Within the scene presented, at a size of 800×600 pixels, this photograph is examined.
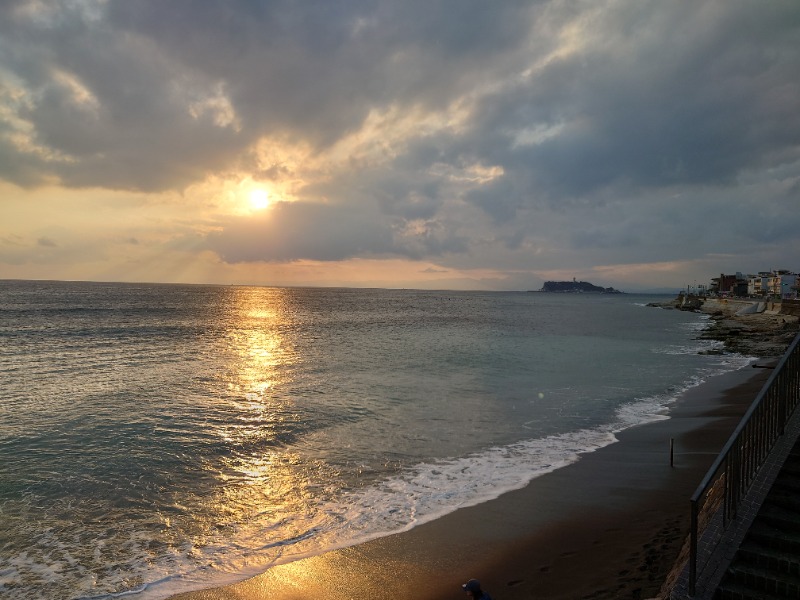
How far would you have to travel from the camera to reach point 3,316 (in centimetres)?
6869

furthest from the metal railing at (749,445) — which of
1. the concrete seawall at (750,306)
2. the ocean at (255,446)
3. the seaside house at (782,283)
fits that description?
the seaside house at (782,283)

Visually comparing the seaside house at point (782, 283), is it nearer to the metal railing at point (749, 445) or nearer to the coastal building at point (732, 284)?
the coastal building at point (732, 284)

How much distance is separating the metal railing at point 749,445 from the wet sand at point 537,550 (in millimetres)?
1730

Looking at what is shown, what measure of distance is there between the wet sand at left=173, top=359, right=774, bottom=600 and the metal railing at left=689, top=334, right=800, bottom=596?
1730 millimetres

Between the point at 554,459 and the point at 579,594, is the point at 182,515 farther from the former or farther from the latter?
the point at 554,459

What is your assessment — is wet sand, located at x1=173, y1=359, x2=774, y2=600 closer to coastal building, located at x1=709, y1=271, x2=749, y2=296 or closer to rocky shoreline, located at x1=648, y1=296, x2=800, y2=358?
rocky shoreline, located at x1=648, y1=296, x2=800, y2=358

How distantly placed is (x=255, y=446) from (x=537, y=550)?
33.4 feet

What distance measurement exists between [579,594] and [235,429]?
1371 cm

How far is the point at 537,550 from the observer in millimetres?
9164

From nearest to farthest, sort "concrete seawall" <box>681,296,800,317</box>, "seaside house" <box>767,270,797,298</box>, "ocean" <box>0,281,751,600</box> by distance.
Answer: "ocean" <box>0,281,751,600</box>, "concrete seawall" <box>681,296,800,317</box>, "seaside house" <box>767,270,797,298</box>

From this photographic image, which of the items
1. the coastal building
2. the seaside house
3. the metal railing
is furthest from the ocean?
the coastal building

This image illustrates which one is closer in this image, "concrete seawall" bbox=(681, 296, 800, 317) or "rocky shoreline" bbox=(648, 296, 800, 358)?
"rocky shoreline" bbox=(648, 296, 800, 358)

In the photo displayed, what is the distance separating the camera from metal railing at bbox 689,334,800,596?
609 centimetres

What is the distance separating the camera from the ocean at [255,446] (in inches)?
372
